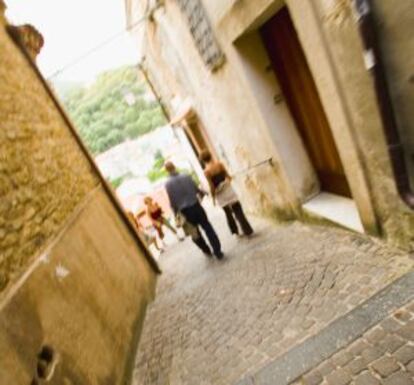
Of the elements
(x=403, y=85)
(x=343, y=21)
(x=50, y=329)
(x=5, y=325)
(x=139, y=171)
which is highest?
(x=343, y=21)

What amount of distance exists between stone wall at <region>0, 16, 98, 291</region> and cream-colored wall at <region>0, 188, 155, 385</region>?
203 millimetres

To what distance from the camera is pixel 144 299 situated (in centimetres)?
657

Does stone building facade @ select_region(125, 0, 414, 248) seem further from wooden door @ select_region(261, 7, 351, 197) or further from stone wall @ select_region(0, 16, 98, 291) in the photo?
stone wall @ select_region(0, 16, 98, 291)

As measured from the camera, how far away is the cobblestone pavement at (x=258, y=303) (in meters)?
3.77

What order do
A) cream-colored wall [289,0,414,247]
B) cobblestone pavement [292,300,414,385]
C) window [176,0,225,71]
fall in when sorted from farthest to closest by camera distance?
window [176,0,225,71] → cream-colored wall [289,0,414,247] → cobblestone pavement [292,300,414,385]

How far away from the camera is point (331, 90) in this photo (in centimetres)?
412

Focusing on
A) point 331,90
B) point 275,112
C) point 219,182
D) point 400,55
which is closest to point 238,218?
point 219,182

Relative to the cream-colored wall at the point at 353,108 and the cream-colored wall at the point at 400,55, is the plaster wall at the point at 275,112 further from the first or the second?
the cream-colored wall at the point at 400,55

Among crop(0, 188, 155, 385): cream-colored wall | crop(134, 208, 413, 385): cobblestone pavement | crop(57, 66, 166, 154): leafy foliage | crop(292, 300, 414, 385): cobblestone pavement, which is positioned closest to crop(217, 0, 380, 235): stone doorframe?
crop(134, 208, 413, 385): cobblestone pavement

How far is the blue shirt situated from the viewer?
22.1 feet

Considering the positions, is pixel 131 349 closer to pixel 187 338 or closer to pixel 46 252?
pixel 187 338

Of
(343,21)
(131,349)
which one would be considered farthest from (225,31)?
(131,349)

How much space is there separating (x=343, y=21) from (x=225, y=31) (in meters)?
2.67

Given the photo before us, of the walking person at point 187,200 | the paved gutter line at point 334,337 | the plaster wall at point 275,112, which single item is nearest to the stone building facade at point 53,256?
the walking person at point 187,200
